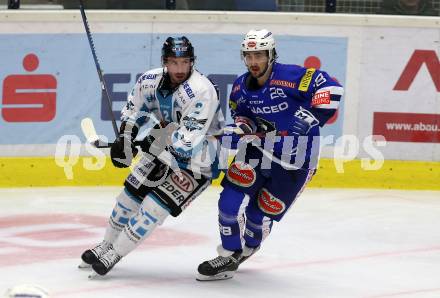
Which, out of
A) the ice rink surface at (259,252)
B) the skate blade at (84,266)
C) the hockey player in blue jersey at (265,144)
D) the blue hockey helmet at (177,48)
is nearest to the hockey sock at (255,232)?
the hockey player in blue jersey at (265,144)

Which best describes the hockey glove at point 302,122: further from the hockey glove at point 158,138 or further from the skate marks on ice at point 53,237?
the skate marks on ice at point 53,237

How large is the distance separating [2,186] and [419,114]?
298cm

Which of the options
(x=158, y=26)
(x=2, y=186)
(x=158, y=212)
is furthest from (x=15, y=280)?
(x=158, y=26)

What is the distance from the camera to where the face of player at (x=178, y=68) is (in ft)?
17.2

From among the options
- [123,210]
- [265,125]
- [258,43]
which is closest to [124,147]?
[123,210]

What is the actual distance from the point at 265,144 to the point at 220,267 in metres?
0.62

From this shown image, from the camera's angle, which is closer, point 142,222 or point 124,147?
point 142,222

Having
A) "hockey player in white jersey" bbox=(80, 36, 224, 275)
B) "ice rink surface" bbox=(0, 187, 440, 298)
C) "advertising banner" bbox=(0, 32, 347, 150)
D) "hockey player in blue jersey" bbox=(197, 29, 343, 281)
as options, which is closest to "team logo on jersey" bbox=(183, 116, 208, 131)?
"hockey player in white jersey" bbox=(80, 36, 224, 275)

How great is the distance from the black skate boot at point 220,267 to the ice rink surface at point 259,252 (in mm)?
42

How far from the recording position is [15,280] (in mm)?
5285

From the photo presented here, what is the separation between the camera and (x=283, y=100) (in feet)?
17.8

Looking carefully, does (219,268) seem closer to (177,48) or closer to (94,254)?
(94,254)

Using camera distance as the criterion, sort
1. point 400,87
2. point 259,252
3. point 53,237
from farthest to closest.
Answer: point 400,87 → point 53,237 → point 259,252

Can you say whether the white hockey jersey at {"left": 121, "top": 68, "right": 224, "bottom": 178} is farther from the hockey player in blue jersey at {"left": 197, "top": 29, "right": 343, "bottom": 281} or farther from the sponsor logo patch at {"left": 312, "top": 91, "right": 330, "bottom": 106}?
the sponsor logo patch at {"left": 312, "top": 91, "right": 330, "bottom": 106}
